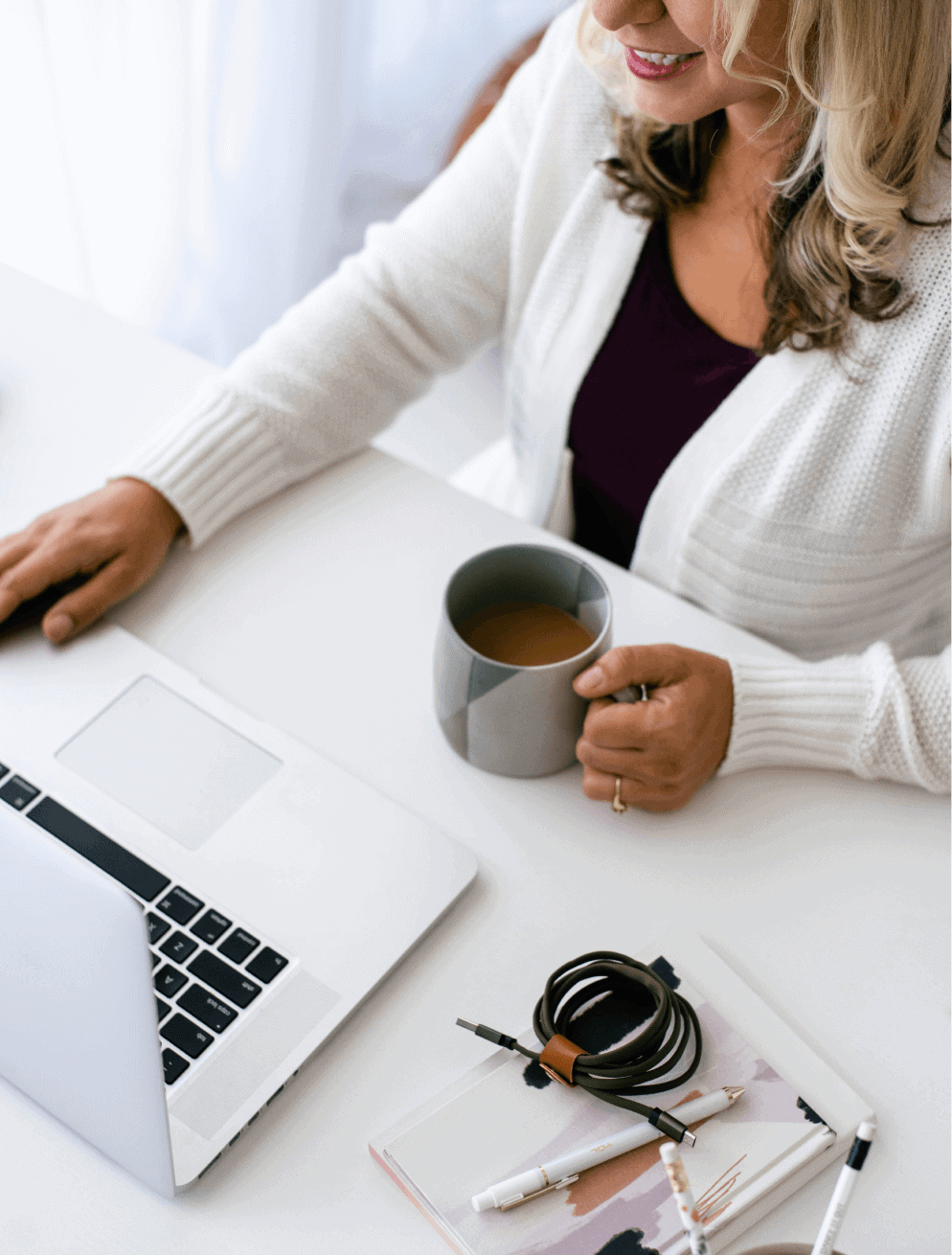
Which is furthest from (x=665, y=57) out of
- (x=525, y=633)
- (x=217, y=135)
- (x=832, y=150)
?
(x=217, y=135)

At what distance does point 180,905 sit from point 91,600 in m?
0.25

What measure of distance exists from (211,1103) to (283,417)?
1.71 feet

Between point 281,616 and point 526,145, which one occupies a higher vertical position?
point 526,145

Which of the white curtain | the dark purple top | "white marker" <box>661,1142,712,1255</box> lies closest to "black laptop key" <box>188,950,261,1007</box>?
"white marker" <box>661,1142,712,1255</box>

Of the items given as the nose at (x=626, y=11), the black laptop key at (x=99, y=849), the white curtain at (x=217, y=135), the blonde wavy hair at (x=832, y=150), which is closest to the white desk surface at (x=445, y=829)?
the black laptop key at (x=99, y=849)

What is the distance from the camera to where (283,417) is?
878 mm

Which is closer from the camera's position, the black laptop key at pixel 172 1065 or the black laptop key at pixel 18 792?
the black laptop key at pixel 172 1065

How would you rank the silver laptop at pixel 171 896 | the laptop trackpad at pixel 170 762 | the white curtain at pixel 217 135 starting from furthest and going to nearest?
the white curtain at pixel 217 135
the laptop trackpad at pixel 170 762
the silver laptop at pixel 171 896

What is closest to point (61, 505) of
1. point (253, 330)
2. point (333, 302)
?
point (333, 302)

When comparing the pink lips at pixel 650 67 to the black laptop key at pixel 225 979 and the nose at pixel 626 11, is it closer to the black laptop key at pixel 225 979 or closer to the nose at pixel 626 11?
the nose at pixel 626 11

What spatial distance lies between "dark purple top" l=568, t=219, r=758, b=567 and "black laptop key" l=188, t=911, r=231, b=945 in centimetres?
53

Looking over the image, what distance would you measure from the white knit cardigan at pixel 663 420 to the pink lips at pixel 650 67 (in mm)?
164

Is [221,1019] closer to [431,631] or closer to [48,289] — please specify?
[431,631]

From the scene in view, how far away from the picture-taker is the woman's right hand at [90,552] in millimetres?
758
